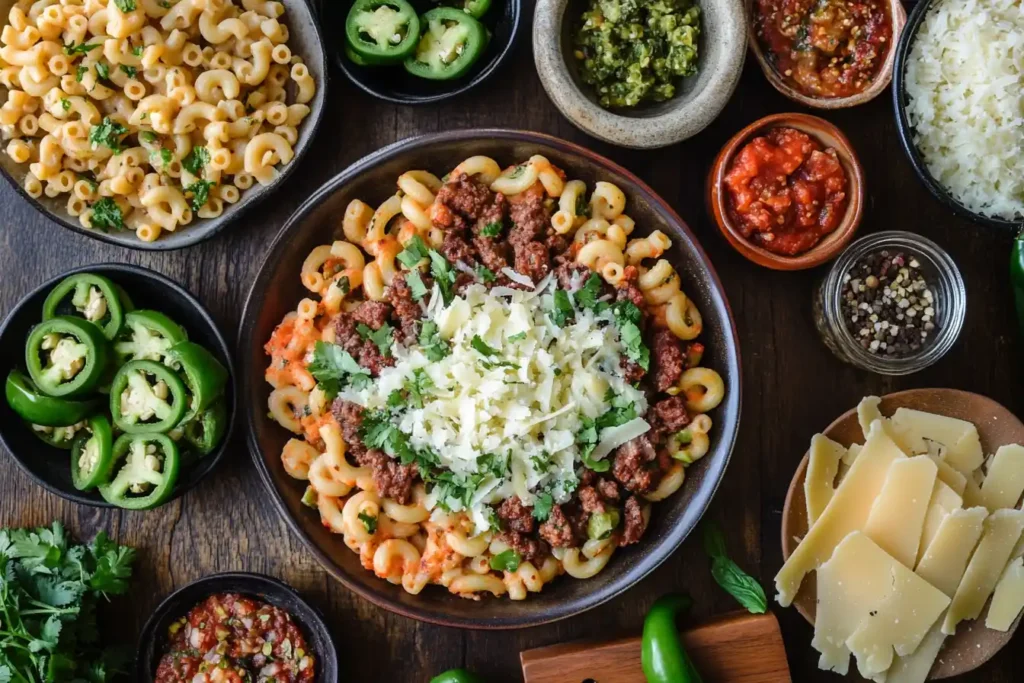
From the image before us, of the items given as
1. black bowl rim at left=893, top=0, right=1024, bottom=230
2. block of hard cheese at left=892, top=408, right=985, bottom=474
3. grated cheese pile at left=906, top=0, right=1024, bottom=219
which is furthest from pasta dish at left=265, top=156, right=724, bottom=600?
grated cheese pile at left=906, top=0, right=1024, bottom=219

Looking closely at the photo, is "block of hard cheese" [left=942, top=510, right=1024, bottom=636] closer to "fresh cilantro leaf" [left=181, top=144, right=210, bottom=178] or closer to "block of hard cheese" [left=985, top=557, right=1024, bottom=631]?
"block of hard cheese" [left=985, top=557, right=1024, bottom=631]

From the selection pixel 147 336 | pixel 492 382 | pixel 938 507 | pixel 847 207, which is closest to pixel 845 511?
pixel 938 507

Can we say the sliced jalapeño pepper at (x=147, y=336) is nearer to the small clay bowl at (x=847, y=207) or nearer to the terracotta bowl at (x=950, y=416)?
the small clay bowl at (x=847, y=207)

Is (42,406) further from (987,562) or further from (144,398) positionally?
(987,562)

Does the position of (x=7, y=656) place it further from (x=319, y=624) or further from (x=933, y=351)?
(x=933, y=351)

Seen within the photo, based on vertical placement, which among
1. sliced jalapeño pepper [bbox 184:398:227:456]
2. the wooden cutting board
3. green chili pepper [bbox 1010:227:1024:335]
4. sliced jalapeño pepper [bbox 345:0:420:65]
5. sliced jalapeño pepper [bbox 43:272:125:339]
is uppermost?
sliced jalapeño pepper [bbox 345:0:420:65]

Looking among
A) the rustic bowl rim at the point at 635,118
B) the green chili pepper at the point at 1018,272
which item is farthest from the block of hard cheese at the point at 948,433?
the rustic bowl rim at the point at 635,118

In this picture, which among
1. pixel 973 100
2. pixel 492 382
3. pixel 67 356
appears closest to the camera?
pixel 492 382
